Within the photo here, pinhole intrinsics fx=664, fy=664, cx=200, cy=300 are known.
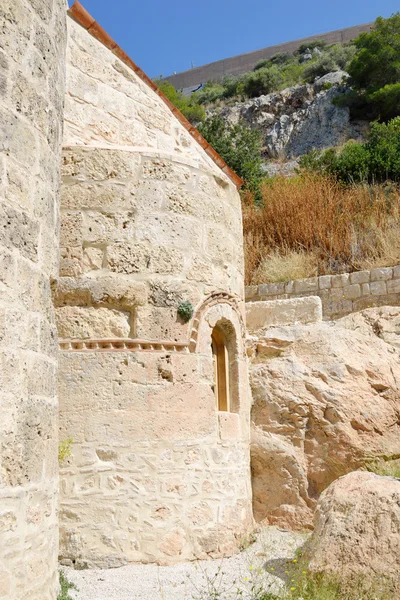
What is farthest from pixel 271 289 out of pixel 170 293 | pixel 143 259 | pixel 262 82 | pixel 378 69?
pixel 262 82

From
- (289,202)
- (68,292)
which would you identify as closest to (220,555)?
(68,292)

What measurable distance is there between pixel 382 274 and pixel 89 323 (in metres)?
5.27

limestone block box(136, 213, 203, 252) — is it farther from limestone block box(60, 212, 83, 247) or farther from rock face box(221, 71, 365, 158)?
rock face box(221, 71, 365, 158)

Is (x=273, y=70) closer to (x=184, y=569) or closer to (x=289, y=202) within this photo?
(x=289, y=202)

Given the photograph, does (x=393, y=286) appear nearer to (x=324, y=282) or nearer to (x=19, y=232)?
(x=324, y=282)

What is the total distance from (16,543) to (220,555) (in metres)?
3.48

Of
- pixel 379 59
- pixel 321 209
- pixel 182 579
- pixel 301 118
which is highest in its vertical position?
pixel 379 59

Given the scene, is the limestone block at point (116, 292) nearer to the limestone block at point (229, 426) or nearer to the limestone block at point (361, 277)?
the limestone block at point (229, 426)

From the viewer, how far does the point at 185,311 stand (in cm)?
664

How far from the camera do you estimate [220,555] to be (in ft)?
21.4

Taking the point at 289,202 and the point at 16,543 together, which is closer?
the point at 16,543

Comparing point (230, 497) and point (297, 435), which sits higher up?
point (297, 435)

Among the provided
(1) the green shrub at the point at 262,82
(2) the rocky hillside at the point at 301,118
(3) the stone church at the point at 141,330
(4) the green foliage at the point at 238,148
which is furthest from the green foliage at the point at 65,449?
(1) the green shrub at the point at 262,82

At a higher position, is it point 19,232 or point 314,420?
point 19,232
